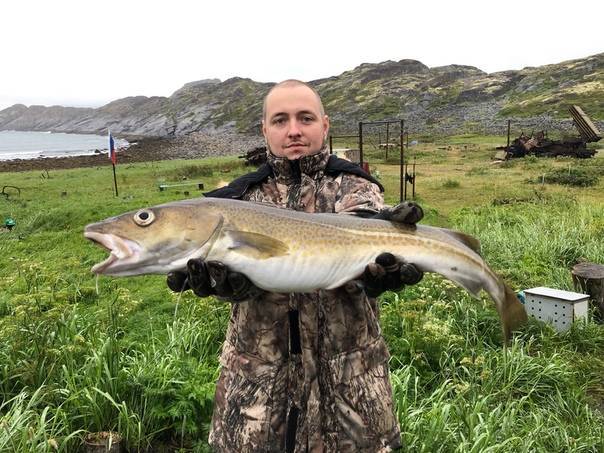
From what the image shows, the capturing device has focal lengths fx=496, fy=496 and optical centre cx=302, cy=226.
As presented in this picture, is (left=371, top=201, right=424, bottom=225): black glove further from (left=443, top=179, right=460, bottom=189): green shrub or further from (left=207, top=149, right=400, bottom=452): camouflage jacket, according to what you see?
(left=443, top=179, right=460, bottom=189): green shrub

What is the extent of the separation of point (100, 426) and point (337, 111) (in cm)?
11573

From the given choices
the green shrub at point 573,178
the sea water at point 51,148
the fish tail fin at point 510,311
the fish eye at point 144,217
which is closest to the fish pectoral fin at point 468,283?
the fish tail fin at point 510,311

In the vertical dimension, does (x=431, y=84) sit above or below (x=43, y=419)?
above

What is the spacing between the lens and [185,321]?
722cm

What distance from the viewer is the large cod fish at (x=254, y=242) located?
9.66 feet

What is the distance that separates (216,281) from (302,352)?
2.19 feet

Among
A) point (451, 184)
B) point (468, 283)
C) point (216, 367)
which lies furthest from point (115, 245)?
point (451, 184)

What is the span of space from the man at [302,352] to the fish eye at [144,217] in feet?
1.19

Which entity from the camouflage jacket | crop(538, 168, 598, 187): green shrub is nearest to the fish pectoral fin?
the camouflage jacket

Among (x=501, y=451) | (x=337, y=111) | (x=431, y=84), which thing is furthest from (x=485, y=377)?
(x=431, y=84)

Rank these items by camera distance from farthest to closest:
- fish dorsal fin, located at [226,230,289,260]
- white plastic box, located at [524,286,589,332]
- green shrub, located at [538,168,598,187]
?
green shrub, located at [538,168,598,187]
white plastic box, located at [524,286,589,332]
fish dorsal fin, located at [226,230,289,260]

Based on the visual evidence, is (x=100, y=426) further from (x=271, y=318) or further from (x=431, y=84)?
(x=431, y=84)

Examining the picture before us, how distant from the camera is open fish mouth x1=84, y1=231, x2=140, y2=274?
113 inches

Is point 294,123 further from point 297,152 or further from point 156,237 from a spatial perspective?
point 156,237
